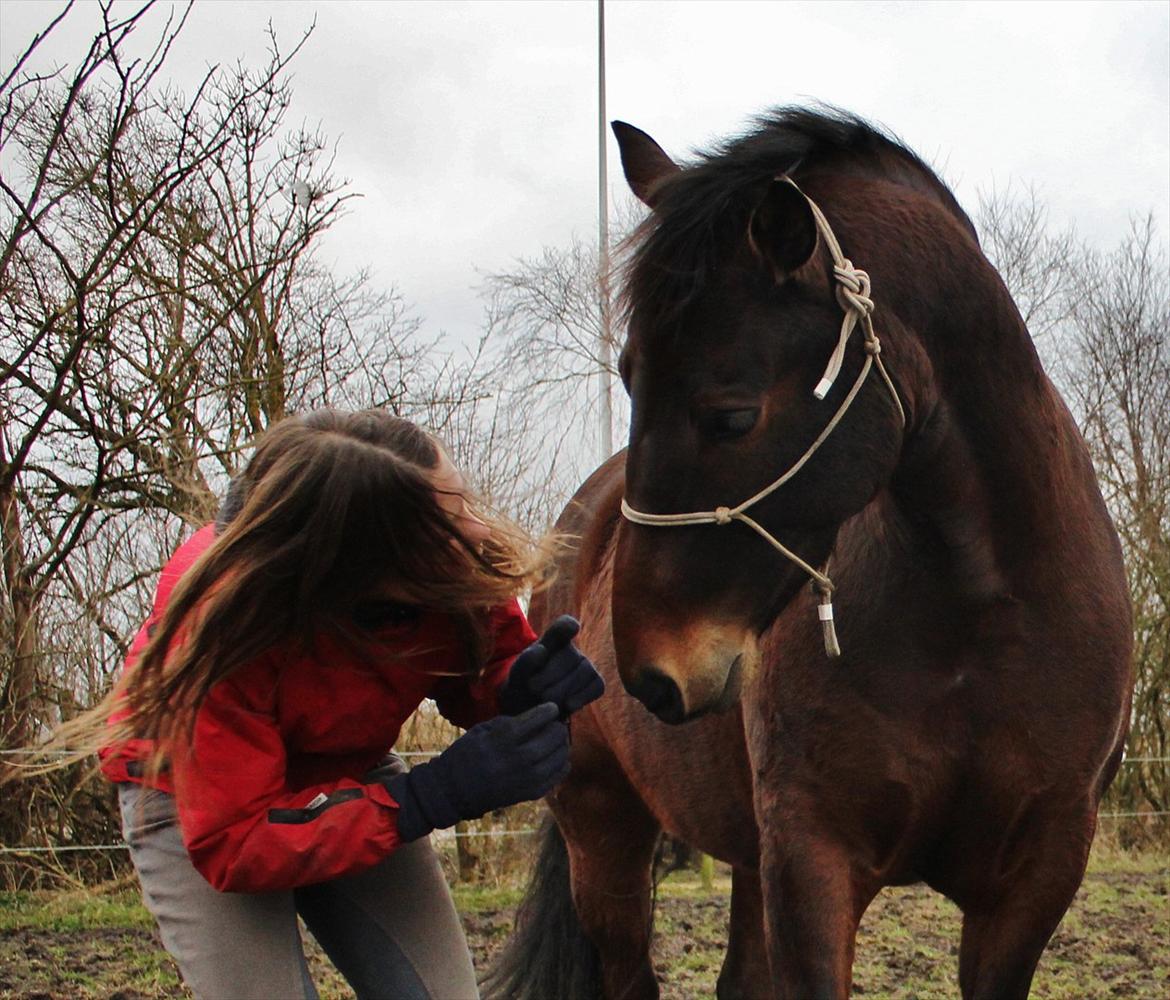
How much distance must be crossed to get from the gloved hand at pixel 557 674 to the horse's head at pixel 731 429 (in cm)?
7

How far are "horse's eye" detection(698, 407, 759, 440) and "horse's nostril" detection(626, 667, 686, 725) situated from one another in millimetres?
394

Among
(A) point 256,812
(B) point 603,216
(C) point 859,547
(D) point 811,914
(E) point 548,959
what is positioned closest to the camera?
(A) point 256,812

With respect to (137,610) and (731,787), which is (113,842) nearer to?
(137,610)

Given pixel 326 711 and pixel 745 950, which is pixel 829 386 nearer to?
pixel 326 711

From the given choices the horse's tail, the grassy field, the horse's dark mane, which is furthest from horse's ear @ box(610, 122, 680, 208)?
the grassy field

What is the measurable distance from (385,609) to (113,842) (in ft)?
19.5

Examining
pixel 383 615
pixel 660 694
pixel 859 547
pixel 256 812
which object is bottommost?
pixel 256 812

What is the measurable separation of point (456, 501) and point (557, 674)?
33 centimetres

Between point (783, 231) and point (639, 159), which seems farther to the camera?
point (639, 159)

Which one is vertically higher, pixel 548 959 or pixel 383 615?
pixel 383 615

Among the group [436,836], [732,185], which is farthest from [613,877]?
[436,836]

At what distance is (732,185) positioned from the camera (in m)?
2.38

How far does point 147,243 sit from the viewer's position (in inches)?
298

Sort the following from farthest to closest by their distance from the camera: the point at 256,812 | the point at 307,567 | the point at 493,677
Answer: the point at 493,677 < the point at 307,567 < the point at 256,812
